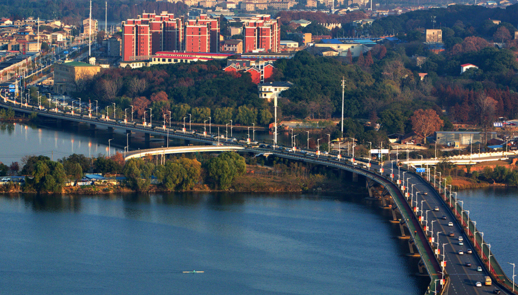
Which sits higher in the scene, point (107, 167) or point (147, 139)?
point (147, 139)

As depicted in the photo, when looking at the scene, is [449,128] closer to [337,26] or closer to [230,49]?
[230,49]

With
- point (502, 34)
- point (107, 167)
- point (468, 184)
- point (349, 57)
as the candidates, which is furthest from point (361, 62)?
point (107, 167)

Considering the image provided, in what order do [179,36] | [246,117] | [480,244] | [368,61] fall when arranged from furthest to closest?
[179,36]
[368,61]
[246,117]
[480,244]

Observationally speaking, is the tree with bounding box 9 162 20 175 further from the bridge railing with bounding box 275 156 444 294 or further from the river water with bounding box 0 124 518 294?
the bridge railing with bounding box 275 156 444 294

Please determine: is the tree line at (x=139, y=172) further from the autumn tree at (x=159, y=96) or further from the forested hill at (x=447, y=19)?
the forested hill at (x=447, y=19)

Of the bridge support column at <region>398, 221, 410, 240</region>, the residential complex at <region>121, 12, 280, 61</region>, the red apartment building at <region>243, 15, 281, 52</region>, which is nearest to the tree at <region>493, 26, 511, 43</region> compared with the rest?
the residential complex at <region>121, 12, 280, 61</region>

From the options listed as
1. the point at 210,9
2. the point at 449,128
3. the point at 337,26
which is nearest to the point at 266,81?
the point at 449,128

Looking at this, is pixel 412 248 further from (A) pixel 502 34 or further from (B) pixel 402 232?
(A) pixel 502 34
